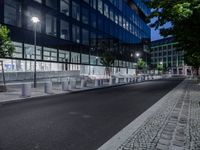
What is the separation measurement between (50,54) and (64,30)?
6.41 metres

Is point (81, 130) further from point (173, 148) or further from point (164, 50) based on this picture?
point (164, 50)

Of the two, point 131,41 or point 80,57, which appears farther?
point 131,41

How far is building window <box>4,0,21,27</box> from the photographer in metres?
29.3

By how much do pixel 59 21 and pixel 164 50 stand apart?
5118 inches

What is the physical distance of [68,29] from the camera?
138 ft

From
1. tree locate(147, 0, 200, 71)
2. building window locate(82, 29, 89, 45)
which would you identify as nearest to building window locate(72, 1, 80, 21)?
building window locate(82, 29, 89, 45)

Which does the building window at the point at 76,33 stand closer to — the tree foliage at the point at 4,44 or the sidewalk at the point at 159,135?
the tree foliage at the point at 4,44

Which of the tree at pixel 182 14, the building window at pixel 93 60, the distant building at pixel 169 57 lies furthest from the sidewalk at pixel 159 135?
the distant building at pixel 169 57

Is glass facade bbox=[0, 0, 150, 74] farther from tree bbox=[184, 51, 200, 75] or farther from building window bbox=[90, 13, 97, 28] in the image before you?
tree bbox=[184, 51, 200, 75]

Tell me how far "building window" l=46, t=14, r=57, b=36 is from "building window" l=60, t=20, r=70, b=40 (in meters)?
2.00

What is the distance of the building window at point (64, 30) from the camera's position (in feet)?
132

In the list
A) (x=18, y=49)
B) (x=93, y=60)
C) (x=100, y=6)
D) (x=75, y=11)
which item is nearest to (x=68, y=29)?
(x=75, y=11)

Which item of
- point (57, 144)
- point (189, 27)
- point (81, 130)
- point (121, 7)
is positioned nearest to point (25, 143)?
point (57, 144)

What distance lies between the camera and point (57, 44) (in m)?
38.5
